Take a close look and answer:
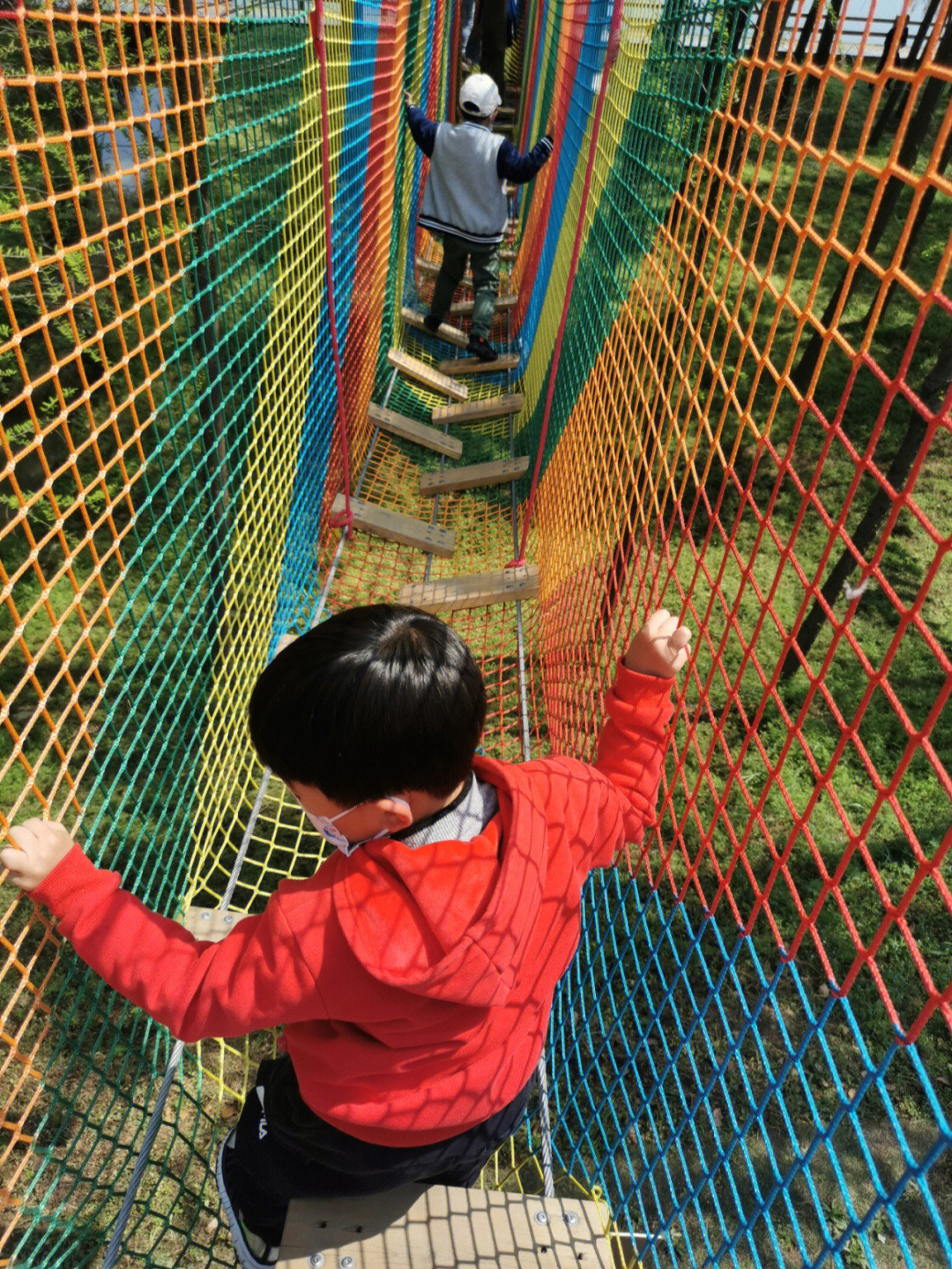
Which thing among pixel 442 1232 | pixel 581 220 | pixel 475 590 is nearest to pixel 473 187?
pixel 581 220

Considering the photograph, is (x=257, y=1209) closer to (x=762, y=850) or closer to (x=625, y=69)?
(x=762, y=850)

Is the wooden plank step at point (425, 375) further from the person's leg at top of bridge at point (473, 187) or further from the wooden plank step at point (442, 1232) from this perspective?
the wooden plank step at point (442, 1232)

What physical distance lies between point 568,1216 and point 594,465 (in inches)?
79.9

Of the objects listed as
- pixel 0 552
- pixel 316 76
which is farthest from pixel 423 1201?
pixel 0 552

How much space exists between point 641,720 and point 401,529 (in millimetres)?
A: 2499

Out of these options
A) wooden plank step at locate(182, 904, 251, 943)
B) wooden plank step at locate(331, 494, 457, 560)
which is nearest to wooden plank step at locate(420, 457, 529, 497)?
wooden plank step at locate(331, 494, 457, 560)

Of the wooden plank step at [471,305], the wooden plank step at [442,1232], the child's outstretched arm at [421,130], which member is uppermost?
the child's outstretched arm at [421,130]

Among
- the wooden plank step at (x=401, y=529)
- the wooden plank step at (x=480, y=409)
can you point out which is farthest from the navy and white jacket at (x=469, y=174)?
the wooden plank step at (x=401, y=529)

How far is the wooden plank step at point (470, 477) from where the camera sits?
163 inches

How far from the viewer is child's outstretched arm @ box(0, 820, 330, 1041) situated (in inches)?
41.7

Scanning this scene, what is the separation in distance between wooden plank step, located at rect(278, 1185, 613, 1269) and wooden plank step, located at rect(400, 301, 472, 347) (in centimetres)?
485

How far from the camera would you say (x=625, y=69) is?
9.55 feet

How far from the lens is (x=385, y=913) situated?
40.8 inches

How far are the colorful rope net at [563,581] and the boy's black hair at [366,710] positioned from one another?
414 mm
